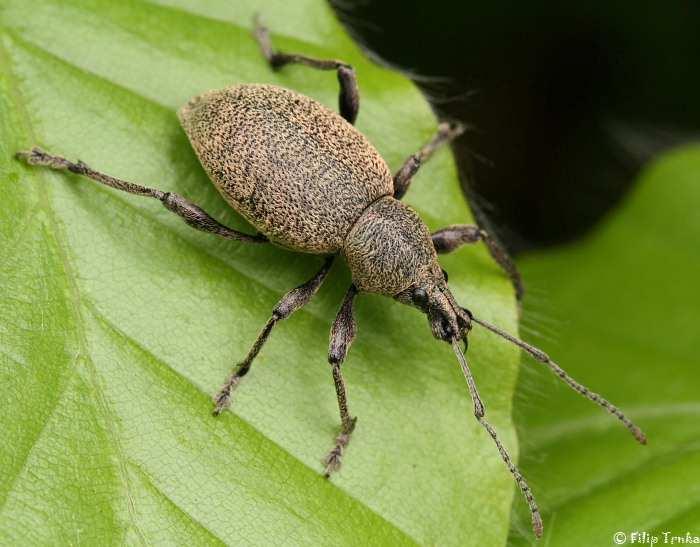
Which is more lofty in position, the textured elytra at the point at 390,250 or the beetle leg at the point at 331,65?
the beetle leg at the point at 331,65

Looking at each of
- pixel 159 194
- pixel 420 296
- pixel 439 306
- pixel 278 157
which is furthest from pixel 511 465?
pixel 159 194

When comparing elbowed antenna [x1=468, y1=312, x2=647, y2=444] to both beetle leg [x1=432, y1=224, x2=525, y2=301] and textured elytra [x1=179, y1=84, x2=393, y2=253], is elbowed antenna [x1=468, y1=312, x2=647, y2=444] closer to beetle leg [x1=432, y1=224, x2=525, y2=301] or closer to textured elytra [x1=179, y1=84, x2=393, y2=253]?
beetle leg [x1=432, y1=224, x2=525, y2=301]

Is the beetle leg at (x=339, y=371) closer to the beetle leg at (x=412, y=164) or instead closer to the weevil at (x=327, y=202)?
the weevil at (x=327, y=202)

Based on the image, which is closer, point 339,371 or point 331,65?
point 339,371

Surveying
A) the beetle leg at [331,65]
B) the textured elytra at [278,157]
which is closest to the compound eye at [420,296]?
the textured elytra at [278,157]

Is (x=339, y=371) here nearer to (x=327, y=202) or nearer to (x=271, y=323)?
(x=271, y=323)
